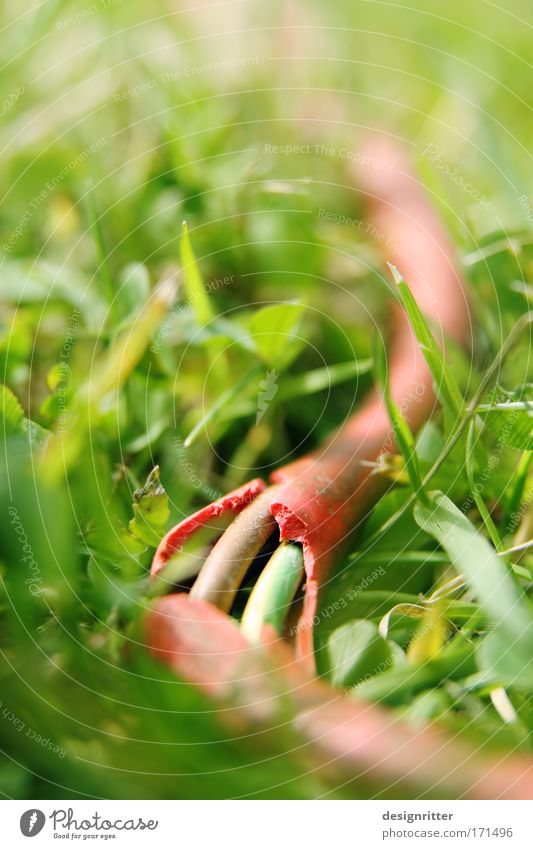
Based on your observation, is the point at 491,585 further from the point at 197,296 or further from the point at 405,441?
the point at 197,296

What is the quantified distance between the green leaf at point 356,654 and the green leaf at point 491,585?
2.6 inches

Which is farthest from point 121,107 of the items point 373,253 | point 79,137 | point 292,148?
point 373,253

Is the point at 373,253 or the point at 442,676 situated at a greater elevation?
the point at 373,253

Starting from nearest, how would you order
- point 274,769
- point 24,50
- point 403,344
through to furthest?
point 274,769, point 403,344, point 24,50

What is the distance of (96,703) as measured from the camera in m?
0.49

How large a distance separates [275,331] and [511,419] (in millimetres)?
242

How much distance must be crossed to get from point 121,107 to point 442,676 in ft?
2.58

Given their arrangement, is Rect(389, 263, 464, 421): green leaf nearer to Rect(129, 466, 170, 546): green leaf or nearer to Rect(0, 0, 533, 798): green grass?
Rect(0, 0, 533, 798): green grass

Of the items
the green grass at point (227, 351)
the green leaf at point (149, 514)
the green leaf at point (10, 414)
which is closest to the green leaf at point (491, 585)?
the green grass at point (227, 351)

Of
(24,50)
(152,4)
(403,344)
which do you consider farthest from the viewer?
(152,4)

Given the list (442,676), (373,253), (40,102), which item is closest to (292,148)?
(373,253)

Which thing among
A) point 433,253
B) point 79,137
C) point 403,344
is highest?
point 79,137

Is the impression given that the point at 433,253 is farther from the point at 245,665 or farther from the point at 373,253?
the point at 245,665
